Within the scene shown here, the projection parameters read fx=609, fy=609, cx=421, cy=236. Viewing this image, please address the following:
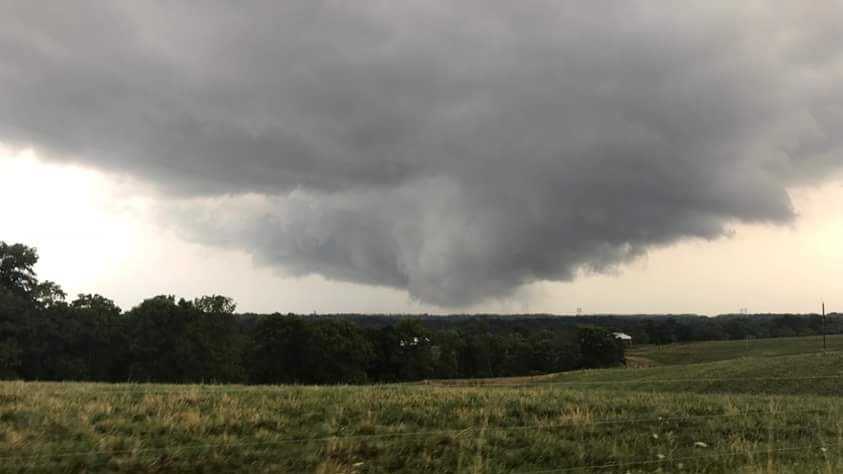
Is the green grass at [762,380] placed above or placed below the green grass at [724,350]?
above

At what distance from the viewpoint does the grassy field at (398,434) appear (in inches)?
312

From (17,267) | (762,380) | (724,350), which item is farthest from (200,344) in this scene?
(724,350)

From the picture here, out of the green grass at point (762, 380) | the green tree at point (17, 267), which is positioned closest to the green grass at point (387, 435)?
the green grass at point (762, 380)

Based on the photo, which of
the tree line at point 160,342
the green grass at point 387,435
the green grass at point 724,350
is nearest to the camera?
the green grass at point 387,435

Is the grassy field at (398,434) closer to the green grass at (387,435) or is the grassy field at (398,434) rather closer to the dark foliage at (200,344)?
the green grass at (387,435)

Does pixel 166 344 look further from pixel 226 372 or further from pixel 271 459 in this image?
pixel 271 459

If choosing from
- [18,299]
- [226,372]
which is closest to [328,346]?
[226,372]

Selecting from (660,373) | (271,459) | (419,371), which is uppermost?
(271,459)

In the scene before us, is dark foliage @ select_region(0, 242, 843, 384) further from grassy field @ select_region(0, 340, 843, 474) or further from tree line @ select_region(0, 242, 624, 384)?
grassy field @ select_region(0, 340, 843, 474)

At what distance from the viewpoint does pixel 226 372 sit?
73125 mm

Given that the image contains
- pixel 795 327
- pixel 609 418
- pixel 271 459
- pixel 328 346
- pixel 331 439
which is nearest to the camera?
pixel 271 459

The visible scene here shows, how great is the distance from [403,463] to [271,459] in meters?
1.80

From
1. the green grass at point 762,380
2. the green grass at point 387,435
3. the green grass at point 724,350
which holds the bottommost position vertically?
the green grass at point 724,350

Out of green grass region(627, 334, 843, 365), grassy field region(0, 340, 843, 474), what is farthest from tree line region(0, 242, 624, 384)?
grassy field region(0, 340, 843, 474)
